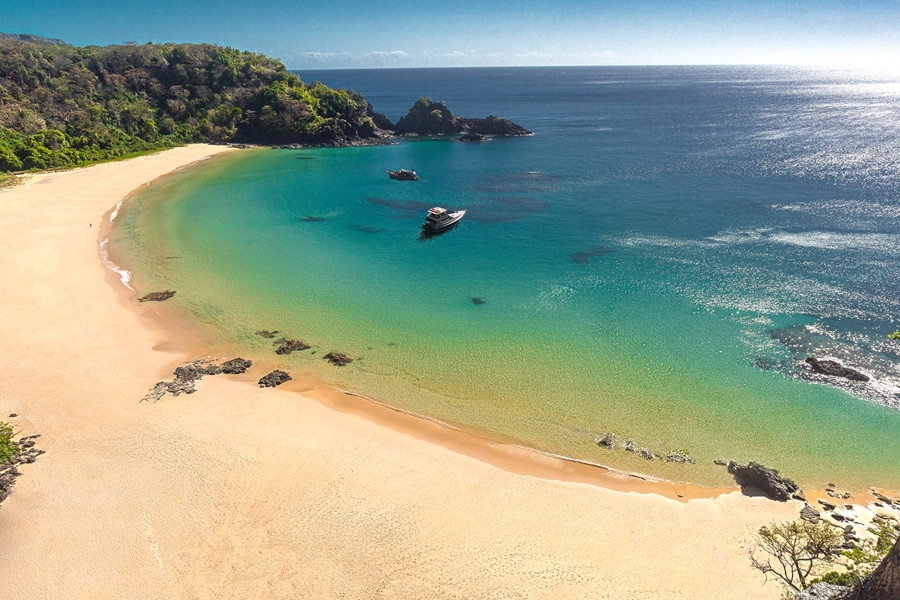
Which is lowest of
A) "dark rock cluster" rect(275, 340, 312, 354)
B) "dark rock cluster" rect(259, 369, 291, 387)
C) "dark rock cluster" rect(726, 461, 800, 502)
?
"dark rock cluster" rect(726, 461, 800, 502)

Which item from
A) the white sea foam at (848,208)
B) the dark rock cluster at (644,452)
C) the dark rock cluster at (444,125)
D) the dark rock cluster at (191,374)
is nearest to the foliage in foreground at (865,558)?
the dark rock cluster at (644,452)

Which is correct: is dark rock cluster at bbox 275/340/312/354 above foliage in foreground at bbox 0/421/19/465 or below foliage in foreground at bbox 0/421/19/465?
below

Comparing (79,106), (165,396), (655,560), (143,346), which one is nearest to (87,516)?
(165,396)

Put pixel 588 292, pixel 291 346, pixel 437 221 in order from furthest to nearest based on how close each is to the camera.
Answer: pixel 437 221 < pixel 588 292 < pixel 291 346

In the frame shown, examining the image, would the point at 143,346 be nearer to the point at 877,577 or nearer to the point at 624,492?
the point at 624,492

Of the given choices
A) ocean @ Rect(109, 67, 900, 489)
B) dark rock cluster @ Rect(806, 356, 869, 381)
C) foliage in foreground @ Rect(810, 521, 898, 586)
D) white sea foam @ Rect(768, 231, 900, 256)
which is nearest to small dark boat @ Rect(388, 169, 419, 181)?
ocean @ Rect(109, 67, 900, 489)

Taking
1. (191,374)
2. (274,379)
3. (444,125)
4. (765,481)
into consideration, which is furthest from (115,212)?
(444,125)

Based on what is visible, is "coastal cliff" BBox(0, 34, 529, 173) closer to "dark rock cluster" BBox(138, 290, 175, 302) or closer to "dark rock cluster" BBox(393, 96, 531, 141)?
"dark rock cluster" BBox(393, 96, 531, 141)

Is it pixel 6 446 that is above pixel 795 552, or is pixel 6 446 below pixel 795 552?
below

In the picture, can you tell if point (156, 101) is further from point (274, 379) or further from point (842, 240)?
point (842, 240)
